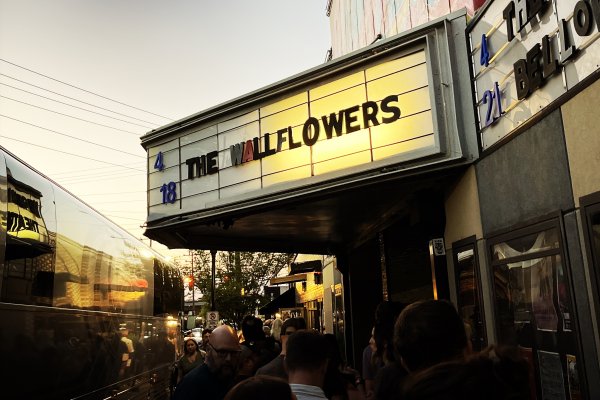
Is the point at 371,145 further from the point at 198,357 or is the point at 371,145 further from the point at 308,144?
the point at 198,357

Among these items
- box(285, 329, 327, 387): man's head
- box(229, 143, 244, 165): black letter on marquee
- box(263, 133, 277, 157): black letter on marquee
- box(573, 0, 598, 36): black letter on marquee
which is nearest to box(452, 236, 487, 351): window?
box(573, 0, 598, 36): black letter on marquee

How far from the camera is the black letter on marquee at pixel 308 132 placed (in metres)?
9.23

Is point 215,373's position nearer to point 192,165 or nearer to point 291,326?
point 291,326

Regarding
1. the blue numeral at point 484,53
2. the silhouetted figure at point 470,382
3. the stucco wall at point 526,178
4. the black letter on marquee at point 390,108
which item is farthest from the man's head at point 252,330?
the silhouetted figure at point 470,382

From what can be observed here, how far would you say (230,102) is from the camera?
10.5m

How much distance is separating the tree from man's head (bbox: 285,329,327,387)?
42622 mm

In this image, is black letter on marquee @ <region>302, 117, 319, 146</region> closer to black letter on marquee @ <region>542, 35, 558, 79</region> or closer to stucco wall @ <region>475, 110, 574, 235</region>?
stucco wall @ <region>475, 110, 574, 235</region>

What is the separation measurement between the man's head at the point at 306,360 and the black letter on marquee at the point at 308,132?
5986 mm

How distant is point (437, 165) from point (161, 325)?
9.06 metres

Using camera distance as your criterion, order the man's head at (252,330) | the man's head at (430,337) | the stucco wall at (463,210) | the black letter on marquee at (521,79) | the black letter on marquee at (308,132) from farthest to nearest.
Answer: the black letter on marquee at (308,132), the man's head at (252,330), the stucco wall at (463,210), the black letter on marquee at (521,79), the man's head at (430,337)

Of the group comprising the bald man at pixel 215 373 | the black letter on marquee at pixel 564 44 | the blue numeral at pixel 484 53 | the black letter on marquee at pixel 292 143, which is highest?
the blue numeral at pixel 484 53

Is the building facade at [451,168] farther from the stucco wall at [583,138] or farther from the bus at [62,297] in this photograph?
the bus at [62,297]

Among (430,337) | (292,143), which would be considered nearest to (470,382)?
(430,337)

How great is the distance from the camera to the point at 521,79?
6074mm
